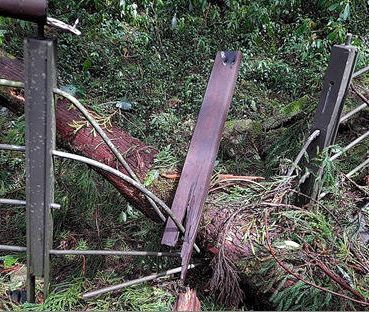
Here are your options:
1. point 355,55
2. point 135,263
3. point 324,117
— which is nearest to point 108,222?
point 135,263

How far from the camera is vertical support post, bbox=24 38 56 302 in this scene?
1.79 meters

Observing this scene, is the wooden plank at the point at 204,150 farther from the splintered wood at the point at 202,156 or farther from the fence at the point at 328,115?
the fence at the point at 328,115

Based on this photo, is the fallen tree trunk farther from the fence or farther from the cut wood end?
the fence

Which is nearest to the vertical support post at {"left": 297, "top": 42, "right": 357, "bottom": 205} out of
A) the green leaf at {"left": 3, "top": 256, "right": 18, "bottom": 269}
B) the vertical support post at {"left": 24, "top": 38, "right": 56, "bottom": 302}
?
the vertical support post at {"left": 24, "top": 38, "right": 56, "bottom": 302}

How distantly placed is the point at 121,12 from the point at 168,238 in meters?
3.61

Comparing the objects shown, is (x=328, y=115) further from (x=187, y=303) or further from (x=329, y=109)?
(x=187, y=303)

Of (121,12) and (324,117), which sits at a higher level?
(121,12)

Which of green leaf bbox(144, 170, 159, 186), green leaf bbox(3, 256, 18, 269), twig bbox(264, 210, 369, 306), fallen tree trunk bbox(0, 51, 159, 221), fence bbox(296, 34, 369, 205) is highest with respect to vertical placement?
fence bbox(296, 34, 369, 205)

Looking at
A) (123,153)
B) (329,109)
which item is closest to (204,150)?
(123,153)

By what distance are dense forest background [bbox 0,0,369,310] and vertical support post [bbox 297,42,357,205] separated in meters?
0.10

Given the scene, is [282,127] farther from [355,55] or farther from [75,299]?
[75,299]

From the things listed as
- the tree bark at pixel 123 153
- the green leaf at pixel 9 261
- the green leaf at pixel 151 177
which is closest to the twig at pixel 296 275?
the tree bark at pixel 123 153

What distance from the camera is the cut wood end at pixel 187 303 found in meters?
2.35

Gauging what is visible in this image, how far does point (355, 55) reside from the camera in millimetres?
2371
